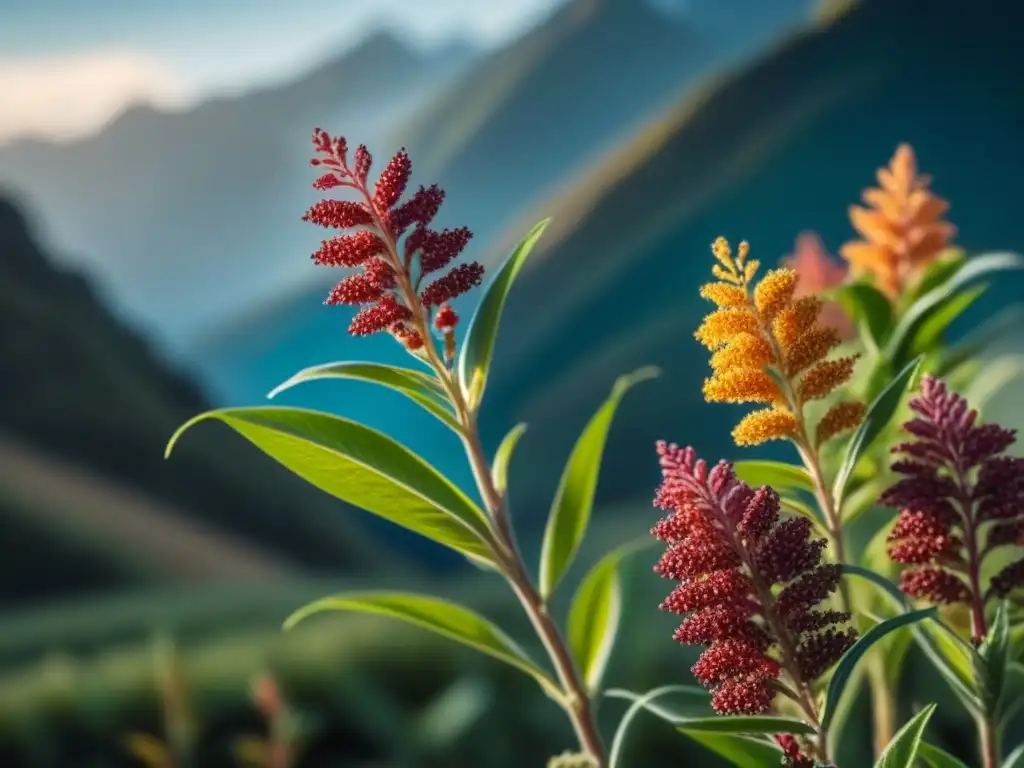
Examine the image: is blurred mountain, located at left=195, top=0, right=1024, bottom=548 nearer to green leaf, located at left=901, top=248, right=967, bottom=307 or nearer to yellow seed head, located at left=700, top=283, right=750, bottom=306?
green leaf, located at left=901, top=248, right=967, bottom=307

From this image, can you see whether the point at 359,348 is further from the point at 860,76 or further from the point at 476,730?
the point at 476,730

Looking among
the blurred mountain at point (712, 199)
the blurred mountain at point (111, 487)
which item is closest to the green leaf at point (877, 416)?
the blurred mountain at point (712, 199)

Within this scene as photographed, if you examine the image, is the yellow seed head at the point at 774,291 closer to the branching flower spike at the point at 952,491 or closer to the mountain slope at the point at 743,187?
the branching flower spike at the point at 952,491

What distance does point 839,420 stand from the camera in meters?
0.29

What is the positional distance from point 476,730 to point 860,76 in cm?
315

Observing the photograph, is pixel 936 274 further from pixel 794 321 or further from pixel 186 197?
pixel 186 197

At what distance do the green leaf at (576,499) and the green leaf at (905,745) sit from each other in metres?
→ 0.13

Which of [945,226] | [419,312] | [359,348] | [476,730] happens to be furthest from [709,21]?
[419,312]

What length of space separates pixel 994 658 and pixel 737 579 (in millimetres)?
79

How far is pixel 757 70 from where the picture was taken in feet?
12.9

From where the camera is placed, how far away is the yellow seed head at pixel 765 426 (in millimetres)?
257

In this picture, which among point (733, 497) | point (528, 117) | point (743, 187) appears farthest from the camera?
point (528, 117)

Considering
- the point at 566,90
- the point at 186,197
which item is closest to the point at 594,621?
the point at 566,90

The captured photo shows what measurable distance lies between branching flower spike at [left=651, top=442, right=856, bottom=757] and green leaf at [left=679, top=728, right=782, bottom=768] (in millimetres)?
46
